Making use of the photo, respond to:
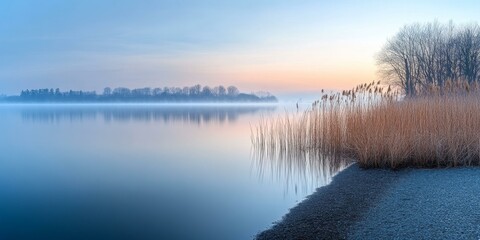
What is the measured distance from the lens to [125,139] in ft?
50.6

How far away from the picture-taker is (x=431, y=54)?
34969 mm

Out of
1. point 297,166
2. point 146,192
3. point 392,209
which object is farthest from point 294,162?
point 392,209

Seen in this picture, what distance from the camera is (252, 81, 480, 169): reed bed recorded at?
7176 mm

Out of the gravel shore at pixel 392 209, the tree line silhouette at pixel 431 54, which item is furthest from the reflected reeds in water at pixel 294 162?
the tree line silhouette at pixel 431 54

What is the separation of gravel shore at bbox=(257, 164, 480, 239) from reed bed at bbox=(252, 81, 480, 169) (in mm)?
717

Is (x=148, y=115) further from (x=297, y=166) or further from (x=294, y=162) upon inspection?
(x=297, y=166)

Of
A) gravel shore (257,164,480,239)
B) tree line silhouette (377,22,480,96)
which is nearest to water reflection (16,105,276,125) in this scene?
tree line silhouette (377,22,480,96)

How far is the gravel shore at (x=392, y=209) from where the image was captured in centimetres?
372

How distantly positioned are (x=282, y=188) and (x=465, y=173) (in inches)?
119

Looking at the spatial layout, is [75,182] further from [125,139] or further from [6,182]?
[125,139]

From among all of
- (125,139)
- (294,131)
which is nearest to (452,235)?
(294,131)

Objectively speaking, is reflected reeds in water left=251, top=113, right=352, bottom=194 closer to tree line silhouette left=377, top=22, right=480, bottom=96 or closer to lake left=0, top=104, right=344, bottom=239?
lake left=0, top=104, right=344, bottom=239

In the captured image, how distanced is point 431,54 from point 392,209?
1382 inches

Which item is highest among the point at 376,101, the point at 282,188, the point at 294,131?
the point at 376,101
